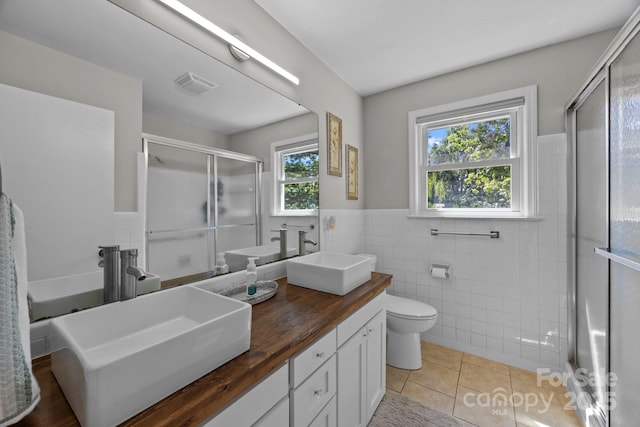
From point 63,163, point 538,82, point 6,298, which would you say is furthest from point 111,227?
point 538,82

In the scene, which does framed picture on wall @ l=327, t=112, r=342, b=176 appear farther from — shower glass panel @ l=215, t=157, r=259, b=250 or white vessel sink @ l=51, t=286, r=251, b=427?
white vessel sink @ l=51, t=286, r=251, b=427

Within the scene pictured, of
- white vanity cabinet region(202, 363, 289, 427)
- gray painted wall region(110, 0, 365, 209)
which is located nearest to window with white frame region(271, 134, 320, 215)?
gray painted wall region(110, 0, 365, 209)

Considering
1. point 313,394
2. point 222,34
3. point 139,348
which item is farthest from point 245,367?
point 222,34

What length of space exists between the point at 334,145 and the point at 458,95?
115 centimetres

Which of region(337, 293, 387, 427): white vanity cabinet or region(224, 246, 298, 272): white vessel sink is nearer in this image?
region(337, 293, 387, 427): white vanity cabinet

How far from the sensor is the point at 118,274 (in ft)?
3.00

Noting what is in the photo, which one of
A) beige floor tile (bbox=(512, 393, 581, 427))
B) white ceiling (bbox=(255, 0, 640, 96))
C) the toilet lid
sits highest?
white ceiling (bbox=(255, 0, 640, 96))

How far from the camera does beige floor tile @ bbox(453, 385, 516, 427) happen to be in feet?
5.02

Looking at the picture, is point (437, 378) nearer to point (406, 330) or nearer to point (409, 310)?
point (406, 330)

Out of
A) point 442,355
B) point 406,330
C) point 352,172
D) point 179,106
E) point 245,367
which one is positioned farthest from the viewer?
point 352,172

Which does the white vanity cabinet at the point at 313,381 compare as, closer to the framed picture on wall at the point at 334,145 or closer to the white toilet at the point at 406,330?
the white toilet at the point at 406,330

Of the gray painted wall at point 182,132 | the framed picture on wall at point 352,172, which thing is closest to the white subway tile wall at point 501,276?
the framed picture on wall at point 352,172

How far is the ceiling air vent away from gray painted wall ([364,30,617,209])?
1.79 metres

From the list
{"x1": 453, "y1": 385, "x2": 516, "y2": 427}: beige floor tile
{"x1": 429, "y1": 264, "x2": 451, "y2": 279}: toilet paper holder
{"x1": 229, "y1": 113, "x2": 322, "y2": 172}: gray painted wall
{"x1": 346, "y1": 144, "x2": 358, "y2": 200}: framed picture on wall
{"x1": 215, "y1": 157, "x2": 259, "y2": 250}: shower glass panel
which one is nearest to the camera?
{"x1": 215, "y1": 157, "x2": 259, "y2": 250}: shower glass panel
